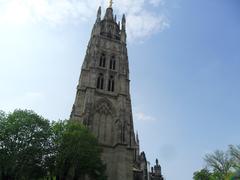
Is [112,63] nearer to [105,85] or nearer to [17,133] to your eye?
[105,85]

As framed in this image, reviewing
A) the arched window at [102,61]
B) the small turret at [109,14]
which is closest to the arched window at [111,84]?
the arched window at [102,61]

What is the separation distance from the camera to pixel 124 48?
4550cm

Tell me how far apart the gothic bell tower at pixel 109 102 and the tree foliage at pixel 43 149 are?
16.4 feet

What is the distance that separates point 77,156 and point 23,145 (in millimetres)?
5600

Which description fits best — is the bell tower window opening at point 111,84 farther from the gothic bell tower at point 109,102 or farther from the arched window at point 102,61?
the arched window at point 102,61

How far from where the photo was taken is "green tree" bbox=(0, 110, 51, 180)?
21.4 metres

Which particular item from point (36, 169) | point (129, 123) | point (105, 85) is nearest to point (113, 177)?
point (129, 123)

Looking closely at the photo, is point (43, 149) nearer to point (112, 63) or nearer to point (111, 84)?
point (111, 84)

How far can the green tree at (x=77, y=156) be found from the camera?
78.6ft

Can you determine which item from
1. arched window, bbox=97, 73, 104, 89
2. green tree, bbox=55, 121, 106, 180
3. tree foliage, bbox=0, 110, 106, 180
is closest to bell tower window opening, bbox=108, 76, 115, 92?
arched window, bbox=97, 73, 104, 89

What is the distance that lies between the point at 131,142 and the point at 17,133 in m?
16.8

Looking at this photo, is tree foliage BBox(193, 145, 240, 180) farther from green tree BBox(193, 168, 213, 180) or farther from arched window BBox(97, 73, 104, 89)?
arched window BBox(97, 73, 104, 89)

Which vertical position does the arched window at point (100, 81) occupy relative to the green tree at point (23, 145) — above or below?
above

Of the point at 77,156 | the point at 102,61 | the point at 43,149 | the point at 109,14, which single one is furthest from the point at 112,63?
the point at 43,149
